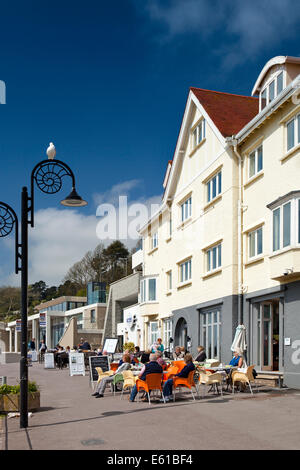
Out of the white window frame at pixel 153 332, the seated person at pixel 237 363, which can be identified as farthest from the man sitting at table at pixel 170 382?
the white window frame at pixel 153 332

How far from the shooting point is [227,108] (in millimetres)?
27422

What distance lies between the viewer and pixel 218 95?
2891cm

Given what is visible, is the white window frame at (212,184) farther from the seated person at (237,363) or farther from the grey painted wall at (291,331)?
the seated person at (237,363)

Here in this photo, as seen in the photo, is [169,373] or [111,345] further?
[111,345]

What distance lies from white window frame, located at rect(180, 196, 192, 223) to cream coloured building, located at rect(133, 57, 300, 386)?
55 mm

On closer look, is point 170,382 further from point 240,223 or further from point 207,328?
point 207,328

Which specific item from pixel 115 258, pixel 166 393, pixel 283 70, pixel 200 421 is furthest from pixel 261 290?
pixel 115 258

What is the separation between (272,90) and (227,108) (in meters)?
4.95

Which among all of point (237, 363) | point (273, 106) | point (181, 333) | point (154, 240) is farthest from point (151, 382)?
point (154, 240)

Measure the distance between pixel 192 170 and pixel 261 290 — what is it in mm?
9876

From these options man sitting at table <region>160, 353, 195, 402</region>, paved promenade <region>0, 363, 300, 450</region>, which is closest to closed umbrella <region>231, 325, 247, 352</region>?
paved promenade <region>0, 363, 300, 450</region>

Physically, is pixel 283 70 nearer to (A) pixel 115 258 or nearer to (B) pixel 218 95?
(B) pixel 218 95

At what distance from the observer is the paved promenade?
9375 millimetres

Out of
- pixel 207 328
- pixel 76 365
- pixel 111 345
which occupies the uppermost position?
pixel 207 328
